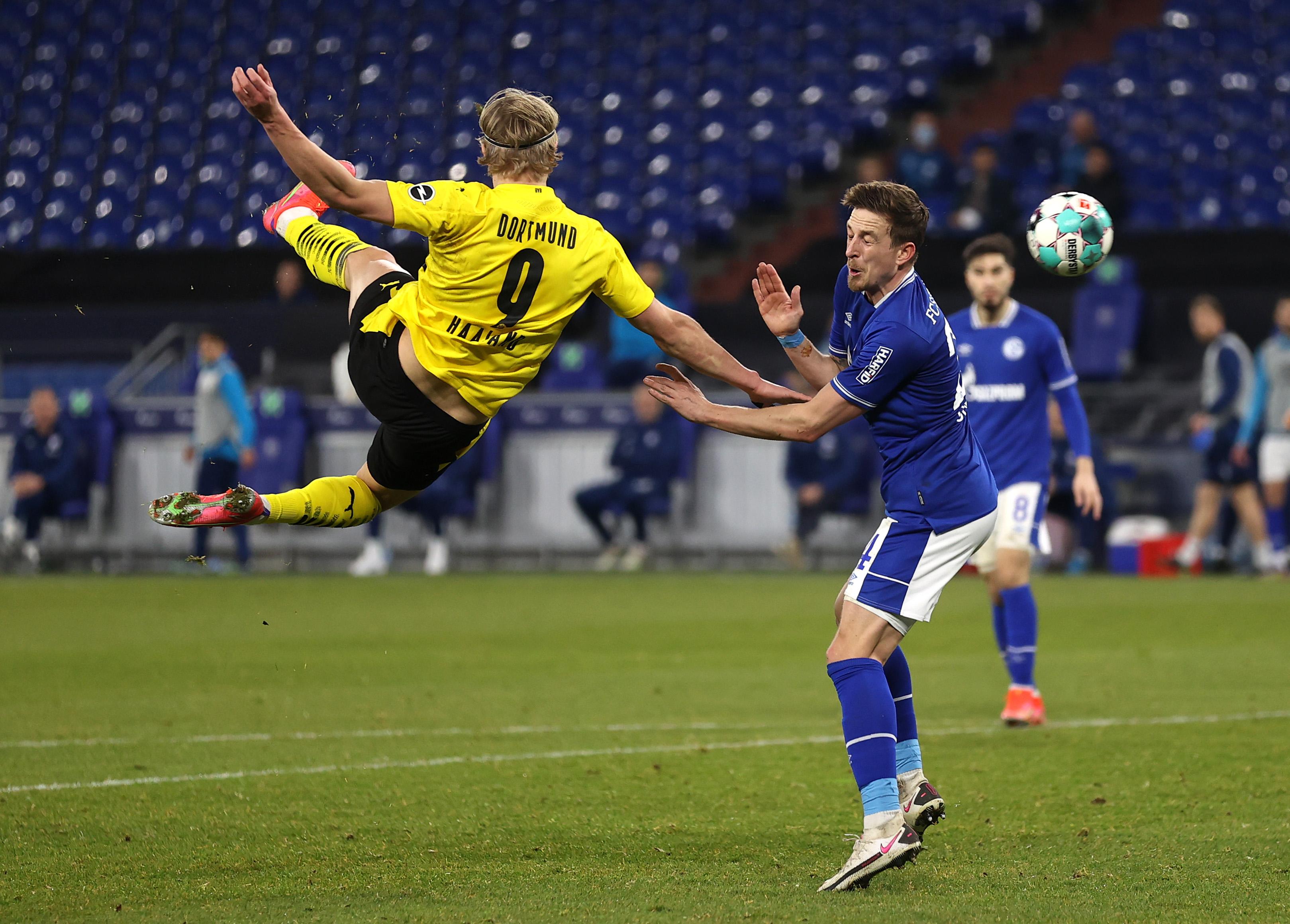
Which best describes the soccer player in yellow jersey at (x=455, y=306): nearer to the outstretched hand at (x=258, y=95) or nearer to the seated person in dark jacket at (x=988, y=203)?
the outstretched hand at (x=258, y=95)

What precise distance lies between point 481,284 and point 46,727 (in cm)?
365

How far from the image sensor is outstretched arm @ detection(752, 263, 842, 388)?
548 centimetres

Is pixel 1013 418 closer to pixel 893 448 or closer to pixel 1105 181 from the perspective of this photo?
pixel 893 448

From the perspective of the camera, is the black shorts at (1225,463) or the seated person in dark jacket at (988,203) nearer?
the black shorts at (1225,463)

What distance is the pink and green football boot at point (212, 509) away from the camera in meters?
6.09

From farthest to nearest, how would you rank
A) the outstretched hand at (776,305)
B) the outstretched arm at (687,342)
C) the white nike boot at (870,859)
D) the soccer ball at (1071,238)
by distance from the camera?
the soccer ball at (1071,238) → the outstretched arm at (687,342) → the outstretched hand at (776,305) → the white nike boot at (870,859)

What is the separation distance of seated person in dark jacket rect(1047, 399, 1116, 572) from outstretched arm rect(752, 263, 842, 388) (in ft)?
34.4

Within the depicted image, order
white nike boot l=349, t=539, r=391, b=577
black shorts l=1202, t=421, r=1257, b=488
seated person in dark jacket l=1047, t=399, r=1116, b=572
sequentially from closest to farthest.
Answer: black shorts l=1202, t=421, r=1257, b=488 < seated person in dark jacket l=1047, t=399, r=1116, b=572 < white nike boot l=349, t=539, r=391, b=577

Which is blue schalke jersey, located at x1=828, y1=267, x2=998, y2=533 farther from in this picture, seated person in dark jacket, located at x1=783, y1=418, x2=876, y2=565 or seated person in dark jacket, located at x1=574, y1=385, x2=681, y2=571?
seated person in dark jacket, located at x1=574, y1=385, x2=681, y2=571

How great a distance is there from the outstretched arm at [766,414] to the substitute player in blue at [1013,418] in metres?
3.18

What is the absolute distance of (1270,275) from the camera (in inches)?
689

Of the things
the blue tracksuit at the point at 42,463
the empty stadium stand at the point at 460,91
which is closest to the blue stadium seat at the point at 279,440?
the blue tracksuit at the point at 42,463

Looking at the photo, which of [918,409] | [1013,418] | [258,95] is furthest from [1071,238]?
[258,95]

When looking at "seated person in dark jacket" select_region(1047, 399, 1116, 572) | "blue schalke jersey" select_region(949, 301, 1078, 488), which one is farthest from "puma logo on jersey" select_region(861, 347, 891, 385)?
"seated person in dark jacket" select_region(1047, 399, 1116, 572)
